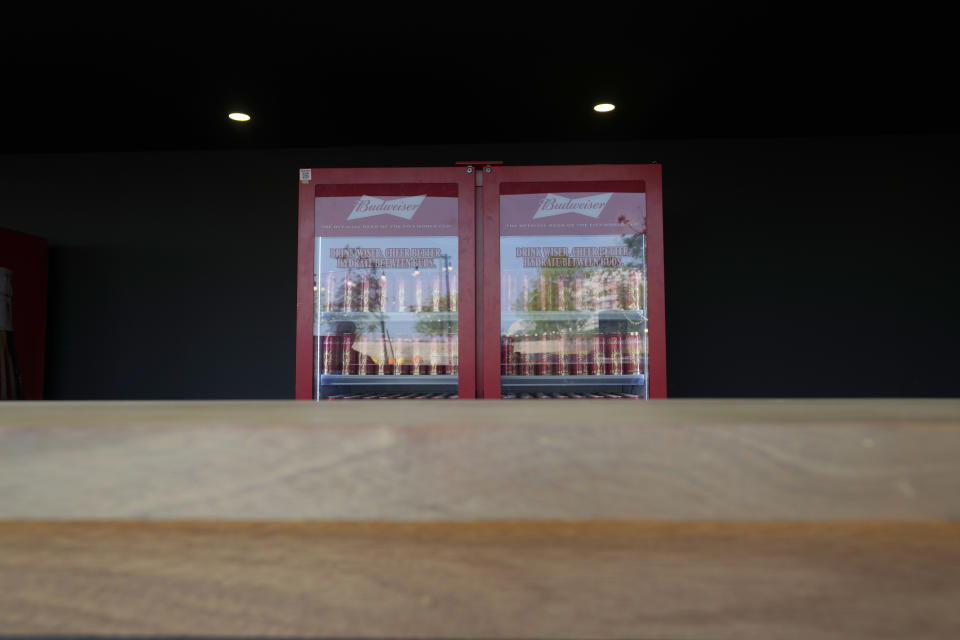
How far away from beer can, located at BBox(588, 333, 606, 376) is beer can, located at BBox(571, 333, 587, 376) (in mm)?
33

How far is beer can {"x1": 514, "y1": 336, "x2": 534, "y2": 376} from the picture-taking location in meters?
2.86

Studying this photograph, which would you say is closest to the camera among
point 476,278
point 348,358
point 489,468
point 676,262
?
point 489,468

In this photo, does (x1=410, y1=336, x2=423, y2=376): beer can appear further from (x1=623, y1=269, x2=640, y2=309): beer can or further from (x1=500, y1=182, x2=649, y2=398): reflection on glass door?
(x1=623, y1=269, x2=640, y2=309): beer can

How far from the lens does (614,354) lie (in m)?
2.89

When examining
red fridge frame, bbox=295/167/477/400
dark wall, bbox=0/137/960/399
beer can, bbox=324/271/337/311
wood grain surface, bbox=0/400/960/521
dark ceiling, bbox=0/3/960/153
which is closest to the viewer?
wood grain surface, bbox=0/400/960/521

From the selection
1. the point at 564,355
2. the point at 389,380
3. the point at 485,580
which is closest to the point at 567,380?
the point at 564,355

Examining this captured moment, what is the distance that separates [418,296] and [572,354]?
0.86 metres

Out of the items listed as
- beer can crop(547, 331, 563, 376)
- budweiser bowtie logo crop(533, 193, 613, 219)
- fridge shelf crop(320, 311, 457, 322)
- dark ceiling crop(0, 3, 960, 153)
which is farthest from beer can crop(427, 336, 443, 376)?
dark ceiling crop(0, 3, 960, 153)

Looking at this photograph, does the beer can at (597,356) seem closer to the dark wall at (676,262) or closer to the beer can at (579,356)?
the beer can at (579,356)

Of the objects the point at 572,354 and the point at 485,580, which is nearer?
the point at 485,580


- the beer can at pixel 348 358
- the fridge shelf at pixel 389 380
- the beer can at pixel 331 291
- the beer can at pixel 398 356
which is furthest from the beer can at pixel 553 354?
the beer can at pixel 331 291

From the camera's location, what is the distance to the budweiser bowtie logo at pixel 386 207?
2854 millimetres

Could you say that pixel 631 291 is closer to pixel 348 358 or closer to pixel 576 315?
pixel 576 315

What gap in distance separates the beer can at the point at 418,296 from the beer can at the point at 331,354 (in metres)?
0.44
